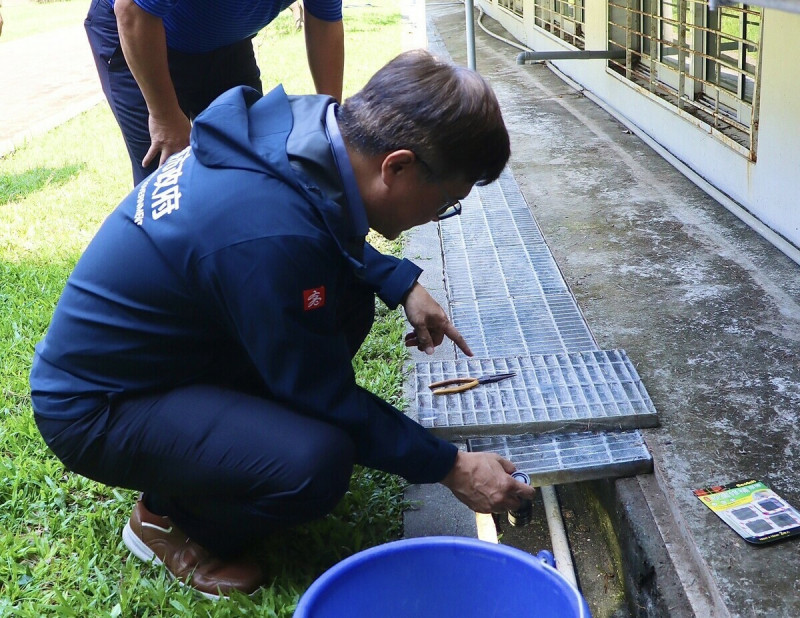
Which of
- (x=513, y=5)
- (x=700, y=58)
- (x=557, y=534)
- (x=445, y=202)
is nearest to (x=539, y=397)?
(x=557, y=534)

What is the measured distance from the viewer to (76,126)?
25.5 ft

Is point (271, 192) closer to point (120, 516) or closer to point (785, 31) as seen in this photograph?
point (120, 516)

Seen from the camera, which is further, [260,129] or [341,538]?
[341,538]

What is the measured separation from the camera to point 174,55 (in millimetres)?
2760

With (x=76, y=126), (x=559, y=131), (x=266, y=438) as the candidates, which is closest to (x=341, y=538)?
(x=266, y=438)

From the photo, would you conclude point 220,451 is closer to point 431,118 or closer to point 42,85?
point 431,118

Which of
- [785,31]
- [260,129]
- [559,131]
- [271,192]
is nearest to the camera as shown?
[271,192]

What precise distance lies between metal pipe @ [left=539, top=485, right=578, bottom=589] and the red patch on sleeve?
0.87m

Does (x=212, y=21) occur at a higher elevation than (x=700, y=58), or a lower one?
higher

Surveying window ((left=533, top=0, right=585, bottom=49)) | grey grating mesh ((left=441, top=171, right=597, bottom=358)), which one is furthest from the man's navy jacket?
window ((left=533, top=0, right=585, bottom=49))

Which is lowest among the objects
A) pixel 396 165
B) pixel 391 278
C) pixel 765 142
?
pixel 765 142

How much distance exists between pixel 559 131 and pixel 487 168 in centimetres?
453

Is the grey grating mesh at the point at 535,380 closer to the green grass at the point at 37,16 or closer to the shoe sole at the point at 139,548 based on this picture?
the shoe sole at the point at 139,548

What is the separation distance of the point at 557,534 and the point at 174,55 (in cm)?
183
